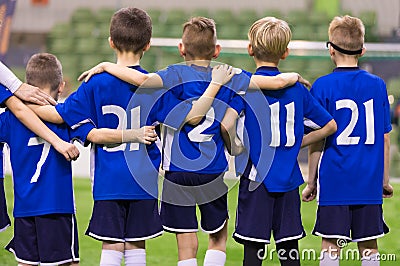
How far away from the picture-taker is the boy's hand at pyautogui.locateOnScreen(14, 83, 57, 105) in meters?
3.26

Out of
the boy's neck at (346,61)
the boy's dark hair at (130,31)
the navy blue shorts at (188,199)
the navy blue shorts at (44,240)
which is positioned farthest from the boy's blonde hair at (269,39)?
the navy blue shorts at (44,240)

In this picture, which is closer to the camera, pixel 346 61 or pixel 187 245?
pixel 187 245

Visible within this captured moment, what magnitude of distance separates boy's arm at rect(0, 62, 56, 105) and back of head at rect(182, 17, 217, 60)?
615 mm

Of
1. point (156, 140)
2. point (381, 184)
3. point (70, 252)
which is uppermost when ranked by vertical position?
point (156, 140)

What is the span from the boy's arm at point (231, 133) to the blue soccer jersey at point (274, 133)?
4 centimetres

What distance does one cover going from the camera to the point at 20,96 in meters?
3.28

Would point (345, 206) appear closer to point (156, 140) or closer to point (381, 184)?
point (381, 184)

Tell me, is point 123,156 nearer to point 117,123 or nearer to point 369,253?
point 117,123

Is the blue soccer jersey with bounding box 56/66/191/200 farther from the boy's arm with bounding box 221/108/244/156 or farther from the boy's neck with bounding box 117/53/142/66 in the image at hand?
the boy's arm with bounding box 221/108/244/156

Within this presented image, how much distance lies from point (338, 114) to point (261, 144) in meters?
0.42

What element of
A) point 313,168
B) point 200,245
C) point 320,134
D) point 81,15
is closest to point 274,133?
point 320,134

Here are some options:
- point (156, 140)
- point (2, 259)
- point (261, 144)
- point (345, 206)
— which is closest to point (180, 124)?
point (156, 140)

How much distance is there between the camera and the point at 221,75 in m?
3.34

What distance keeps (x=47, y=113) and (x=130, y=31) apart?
479mm
